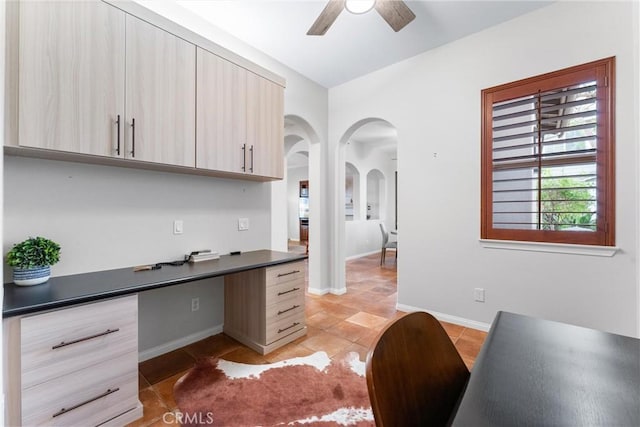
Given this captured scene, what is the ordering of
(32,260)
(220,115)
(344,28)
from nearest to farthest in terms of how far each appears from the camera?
1. (32,260)
2. (220,115)
3. (344,28)

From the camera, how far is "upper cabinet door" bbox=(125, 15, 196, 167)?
177cm

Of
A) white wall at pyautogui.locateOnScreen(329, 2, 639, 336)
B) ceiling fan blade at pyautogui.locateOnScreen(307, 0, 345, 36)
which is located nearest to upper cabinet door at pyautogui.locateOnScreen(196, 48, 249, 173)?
ceiling fan blade at pyautogui.locateOnScreen(307, 0, 345, 36)

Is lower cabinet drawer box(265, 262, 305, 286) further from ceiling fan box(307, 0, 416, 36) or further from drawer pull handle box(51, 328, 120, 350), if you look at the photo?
ceiling fan box(307, 0, 416, 36)

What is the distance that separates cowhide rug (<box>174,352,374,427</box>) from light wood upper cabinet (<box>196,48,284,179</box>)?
1561 mm

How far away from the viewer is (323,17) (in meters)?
2.16

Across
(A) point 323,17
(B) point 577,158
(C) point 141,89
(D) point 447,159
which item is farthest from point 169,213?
(B) point 577,158

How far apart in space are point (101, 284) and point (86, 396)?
56 centimetres

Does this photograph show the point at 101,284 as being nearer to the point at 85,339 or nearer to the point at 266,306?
the point at 85,339

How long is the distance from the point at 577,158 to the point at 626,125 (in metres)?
0.34

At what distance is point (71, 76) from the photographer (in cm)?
154

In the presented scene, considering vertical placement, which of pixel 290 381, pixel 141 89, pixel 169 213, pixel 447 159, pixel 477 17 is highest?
pixel 477 17

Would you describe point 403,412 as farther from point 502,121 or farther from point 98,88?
point 502,121

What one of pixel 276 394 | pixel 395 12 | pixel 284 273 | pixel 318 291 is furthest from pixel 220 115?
pixel 318 291

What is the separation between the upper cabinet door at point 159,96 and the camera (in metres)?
1.77
